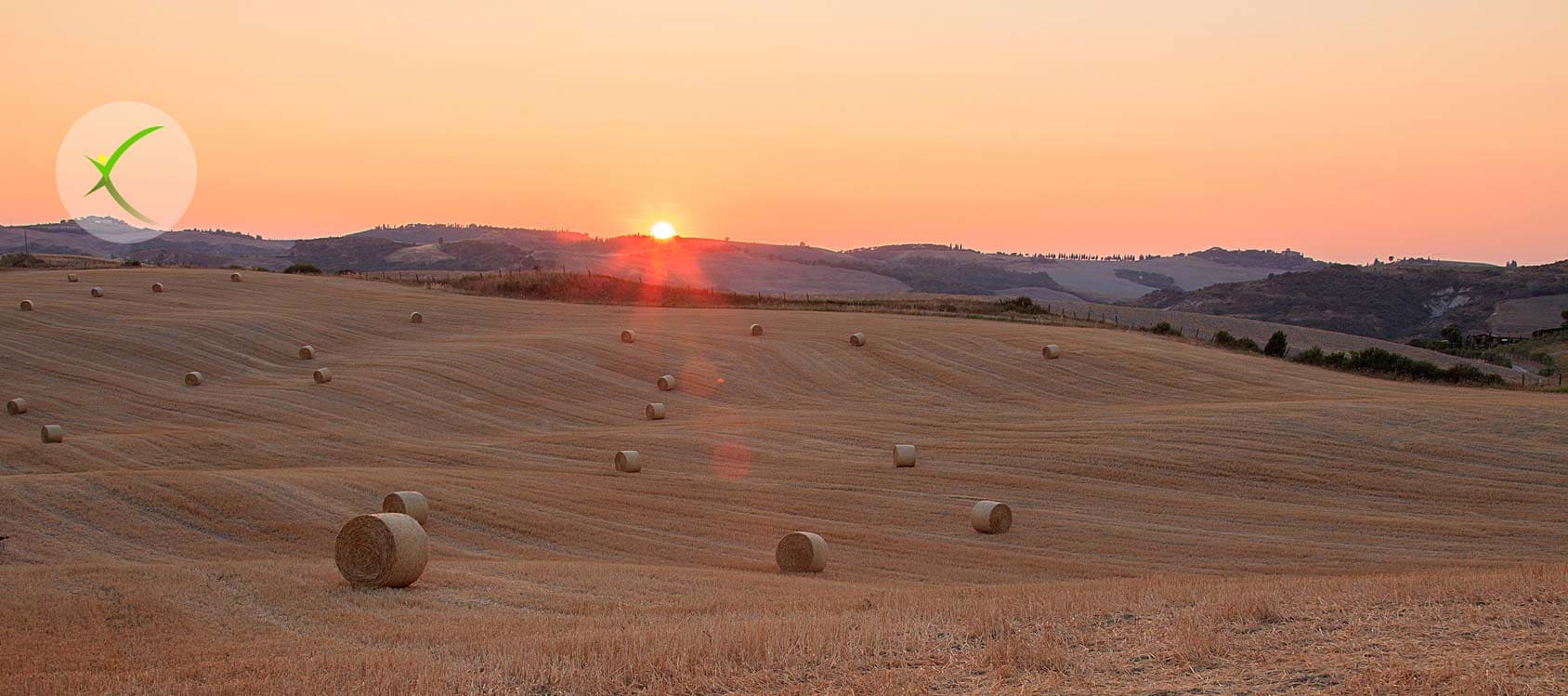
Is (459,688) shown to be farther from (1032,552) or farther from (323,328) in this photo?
(323,328)

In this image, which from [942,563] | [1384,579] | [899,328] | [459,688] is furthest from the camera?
[899,328]

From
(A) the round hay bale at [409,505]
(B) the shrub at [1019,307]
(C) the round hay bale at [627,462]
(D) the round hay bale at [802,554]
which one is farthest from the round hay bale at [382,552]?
(B) the shrub at [1019,307]

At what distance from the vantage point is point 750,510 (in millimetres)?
23656

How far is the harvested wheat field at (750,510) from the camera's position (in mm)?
9258

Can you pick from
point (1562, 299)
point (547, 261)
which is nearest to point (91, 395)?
point (547, 261)

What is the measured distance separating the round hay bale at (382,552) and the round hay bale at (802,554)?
5809mm

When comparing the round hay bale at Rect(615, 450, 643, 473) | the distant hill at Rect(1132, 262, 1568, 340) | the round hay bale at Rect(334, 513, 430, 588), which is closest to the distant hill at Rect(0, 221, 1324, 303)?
the distant hill at Rect(1132, 262, 1568, 340)

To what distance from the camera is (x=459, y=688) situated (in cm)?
860

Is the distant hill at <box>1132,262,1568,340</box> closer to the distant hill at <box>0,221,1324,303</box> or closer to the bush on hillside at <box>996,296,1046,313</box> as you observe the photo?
the distant hill at <box>0,221,1324,303</box>

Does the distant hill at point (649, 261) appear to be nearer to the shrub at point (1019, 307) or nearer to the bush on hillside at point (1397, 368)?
the shrub at point (1019, 307)

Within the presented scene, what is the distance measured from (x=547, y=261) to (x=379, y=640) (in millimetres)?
139474

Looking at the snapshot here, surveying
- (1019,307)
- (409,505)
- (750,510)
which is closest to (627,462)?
(750,510)

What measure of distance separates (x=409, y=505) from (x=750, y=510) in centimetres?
651

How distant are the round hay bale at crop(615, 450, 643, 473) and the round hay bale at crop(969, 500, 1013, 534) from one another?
333 inches
